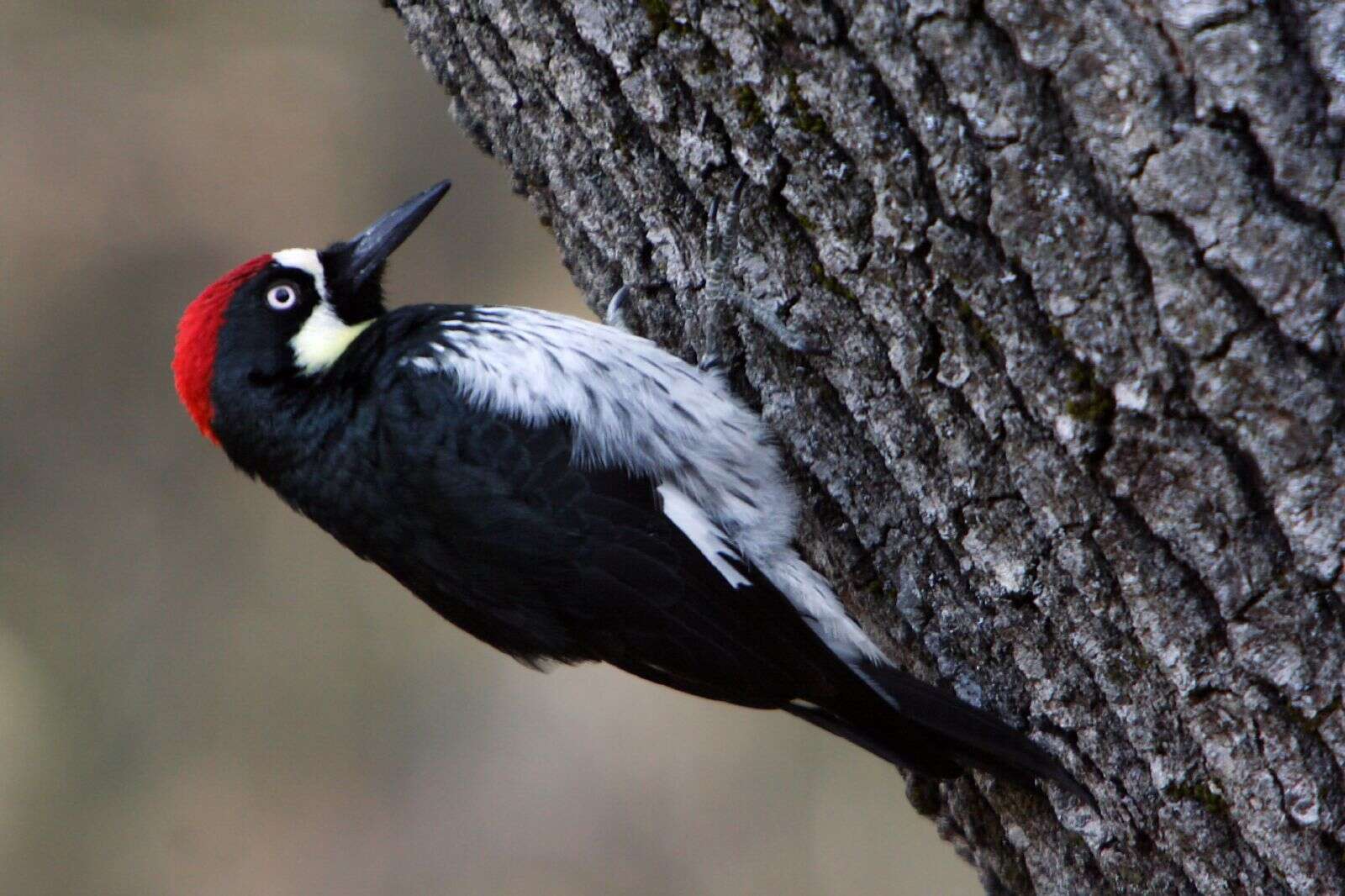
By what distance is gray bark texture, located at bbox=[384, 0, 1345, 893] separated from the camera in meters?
1.45

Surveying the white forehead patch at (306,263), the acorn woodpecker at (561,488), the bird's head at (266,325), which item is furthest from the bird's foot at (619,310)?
the white forehead patch at (306,263)

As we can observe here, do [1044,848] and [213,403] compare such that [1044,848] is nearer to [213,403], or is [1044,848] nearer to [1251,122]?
[1251,122]

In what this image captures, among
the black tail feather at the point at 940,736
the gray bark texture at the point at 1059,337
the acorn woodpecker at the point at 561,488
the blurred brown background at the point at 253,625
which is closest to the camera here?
the gray bark texture at the point at 1059,337

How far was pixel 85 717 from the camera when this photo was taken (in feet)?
17.9

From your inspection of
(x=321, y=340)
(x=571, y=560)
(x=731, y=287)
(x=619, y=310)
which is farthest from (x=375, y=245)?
(x=731, y=287)

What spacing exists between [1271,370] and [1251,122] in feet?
0.97

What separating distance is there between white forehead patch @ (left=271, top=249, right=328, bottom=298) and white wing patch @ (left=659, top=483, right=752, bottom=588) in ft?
2.97

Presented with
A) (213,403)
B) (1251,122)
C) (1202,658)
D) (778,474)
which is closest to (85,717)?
(213,403)

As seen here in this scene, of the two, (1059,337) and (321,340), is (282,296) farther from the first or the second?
(1059,337)

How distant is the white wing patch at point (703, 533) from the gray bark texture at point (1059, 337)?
1.01ft

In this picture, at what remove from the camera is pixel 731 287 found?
6.87ft

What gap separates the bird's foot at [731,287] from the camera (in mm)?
1961

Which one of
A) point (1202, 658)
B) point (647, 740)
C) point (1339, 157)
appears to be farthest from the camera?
point (647, 740)

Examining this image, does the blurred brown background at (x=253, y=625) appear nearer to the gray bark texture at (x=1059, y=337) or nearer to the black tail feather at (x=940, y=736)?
the black tail feather at (x=940, y=736)
